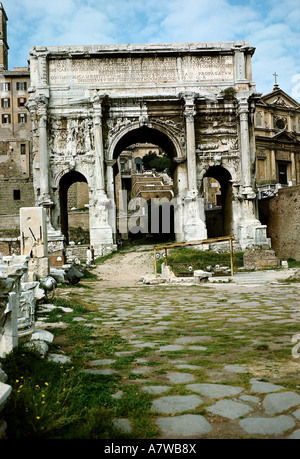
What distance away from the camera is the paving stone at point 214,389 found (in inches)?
125

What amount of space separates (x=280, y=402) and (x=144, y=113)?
70.4ft

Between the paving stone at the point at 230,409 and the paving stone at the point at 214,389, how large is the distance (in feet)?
0.49

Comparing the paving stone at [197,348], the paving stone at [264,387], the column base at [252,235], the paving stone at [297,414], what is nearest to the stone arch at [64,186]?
the column base at [252,235]

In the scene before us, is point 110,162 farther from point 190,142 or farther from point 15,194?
point 15,194

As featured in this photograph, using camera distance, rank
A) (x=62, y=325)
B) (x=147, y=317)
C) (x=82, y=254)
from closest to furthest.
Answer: (x=62, y=325), (x=147, y=317), (x=82, y=254)

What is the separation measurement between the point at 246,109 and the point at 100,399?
2188 centimetres

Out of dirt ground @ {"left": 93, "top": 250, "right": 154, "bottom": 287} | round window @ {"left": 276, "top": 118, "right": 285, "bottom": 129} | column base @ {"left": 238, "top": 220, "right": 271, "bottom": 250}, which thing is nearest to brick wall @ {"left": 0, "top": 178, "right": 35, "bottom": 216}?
round window @ {"left": 276, "top": 118, "right": 285, "bottom": 129}

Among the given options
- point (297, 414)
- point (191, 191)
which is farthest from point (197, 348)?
point (191, 191)

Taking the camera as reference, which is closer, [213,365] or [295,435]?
[295,435]

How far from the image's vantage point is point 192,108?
74.3ft

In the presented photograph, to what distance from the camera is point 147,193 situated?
44.6 metres

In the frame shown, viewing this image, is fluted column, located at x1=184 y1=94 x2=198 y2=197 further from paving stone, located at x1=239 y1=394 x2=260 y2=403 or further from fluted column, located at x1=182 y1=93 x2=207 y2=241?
paving stone, located at x1=239 y1=394 x2=260 y2=403
